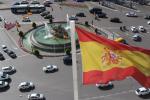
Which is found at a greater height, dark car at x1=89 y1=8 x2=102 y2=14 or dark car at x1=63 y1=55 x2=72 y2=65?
dark car at x1=89 y1=8 x2=102 y2=14

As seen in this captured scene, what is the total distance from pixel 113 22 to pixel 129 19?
5841mm

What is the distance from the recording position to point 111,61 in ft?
87.6

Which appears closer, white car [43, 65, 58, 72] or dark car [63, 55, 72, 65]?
white car [43, 65, 58, 72]

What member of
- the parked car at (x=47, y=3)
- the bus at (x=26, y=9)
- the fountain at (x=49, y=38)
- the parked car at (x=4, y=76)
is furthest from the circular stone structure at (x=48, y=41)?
the parked car at (x=47, y=3)

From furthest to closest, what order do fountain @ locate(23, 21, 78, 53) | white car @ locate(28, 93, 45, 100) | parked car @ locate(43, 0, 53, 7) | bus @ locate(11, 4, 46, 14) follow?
parked car @ locate(43, 0, 53, 7) → bus @ locate(11, 4, 46, 14) → fountain @ locate(23, 21, 78, 53) → white car @ locate(28, 93, 45, 100)

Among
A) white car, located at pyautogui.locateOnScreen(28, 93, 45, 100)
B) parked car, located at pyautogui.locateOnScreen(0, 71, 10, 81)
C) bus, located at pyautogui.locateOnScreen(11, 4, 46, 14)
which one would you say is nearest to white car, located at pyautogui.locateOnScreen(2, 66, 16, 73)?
parked car, located at pyautogui.locateOnScreen(0, 71, 10, 81)

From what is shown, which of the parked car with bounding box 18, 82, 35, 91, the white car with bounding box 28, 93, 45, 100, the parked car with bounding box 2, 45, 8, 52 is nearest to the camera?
the white car with bounding box 28, 93, 45, 100

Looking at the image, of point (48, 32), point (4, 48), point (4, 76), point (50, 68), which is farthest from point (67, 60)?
point (48, 32)

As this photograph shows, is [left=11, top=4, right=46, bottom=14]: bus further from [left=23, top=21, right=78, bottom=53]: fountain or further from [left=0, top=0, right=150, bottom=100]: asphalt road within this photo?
[left=0, top=0, right=150, bottom=100]: asphalt road

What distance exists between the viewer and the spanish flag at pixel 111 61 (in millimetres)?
26031

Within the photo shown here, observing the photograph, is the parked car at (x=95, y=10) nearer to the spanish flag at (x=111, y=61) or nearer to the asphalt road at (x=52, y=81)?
the asphalt road at (x=52, y=81)

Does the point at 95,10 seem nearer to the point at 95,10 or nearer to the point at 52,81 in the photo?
the point at 95,10

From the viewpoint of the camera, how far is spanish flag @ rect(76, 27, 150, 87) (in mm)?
26031

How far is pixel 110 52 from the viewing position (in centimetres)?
2642
